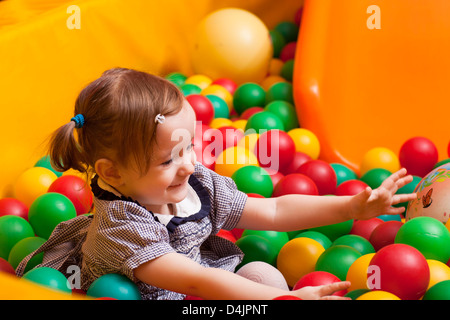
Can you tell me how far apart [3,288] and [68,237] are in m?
0.44

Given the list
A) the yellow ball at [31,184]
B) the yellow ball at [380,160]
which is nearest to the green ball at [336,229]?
the yellow ball at [380,160]

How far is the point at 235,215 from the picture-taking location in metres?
1.26

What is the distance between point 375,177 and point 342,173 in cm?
10

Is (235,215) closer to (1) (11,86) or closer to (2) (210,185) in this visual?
(2) (210,185)

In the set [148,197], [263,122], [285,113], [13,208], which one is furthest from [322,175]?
[13,208]

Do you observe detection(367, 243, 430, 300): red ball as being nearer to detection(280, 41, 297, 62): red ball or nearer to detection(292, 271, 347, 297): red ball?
detection(292, 271, 347, 297): red ball

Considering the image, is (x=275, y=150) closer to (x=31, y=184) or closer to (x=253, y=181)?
(x=253, y=181)

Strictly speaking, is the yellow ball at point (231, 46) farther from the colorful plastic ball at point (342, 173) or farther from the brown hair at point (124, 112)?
the brown hair at point (124, 112)

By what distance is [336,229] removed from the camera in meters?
1.44

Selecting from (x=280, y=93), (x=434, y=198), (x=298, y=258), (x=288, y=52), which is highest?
(x=288, y=52)

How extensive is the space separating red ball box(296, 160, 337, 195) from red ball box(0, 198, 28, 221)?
0.69 m

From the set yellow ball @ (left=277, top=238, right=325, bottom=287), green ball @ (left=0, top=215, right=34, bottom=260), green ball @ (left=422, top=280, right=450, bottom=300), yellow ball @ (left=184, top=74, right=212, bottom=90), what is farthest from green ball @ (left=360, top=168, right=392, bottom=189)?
green ball @ (left=0, top=215, right=34, bottom=260)

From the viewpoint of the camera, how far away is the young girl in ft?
3.34

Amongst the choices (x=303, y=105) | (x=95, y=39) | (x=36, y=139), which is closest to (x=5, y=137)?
(x=36, y=139)
